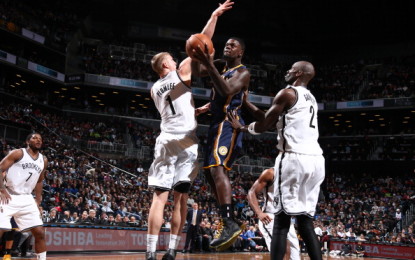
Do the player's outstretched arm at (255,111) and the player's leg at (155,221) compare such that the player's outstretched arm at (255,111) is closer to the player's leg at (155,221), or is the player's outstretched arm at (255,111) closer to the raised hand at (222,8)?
the raised hand at (222,8)

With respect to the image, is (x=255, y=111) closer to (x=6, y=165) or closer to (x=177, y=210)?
(x=177, y=210)

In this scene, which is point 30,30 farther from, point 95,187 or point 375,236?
point 375,236

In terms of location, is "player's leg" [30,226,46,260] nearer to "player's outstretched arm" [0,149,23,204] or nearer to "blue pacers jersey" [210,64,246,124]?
"player's outstretched arm" [0,149,23,204]

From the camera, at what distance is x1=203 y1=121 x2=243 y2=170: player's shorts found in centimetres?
512

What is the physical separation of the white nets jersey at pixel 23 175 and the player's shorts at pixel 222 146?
386cm

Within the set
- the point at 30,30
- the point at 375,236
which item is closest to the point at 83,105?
the point at 30,30

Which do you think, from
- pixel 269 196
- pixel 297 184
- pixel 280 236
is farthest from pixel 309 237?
pixel 269 196

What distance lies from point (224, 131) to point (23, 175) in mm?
4121

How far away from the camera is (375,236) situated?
72.4 feet

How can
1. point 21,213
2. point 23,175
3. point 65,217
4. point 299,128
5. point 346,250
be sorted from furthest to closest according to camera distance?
point 346,250
point 65,217
point 23,175
point 21,213
point 299,128

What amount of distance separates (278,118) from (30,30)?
95.8ft

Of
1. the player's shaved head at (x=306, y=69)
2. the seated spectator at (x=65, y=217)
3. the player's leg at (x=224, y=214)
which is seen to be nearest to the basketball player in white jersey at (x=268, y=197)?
the player's leg at (x=224, y=214)

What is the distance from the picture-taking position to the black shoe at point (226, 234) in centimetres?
486

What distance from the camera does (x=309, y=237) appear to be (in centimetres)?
471
